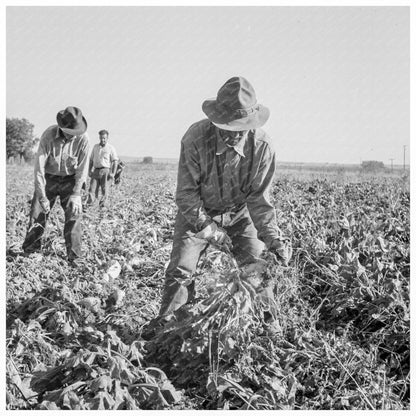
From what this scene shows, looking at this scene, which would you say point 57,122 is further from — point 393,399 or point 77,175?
point 393,399

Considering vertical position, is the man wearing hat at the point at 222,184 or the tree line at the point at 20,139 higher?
the tree line at the point at 20,139

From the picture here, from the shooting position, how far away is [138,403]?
2.46 meters

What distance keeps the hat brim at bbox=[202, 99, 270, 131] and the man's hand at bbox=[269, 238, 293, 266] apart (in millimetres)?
673

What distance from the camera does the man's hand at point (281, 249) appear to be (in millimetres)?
3045

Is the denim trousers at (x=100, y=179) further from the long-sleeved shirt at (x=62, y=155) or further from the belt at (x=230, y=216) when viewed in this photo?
the belt at (x=230, y=216)

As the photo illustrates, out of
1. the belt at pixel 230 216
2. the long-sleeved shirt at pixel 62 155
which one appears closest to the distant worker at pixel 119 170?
the long-sleeved shirt at pixel 62 155

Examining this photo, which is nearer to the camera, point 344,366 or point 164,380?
point 164,380

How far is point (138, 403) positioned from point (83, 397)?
0.80ft

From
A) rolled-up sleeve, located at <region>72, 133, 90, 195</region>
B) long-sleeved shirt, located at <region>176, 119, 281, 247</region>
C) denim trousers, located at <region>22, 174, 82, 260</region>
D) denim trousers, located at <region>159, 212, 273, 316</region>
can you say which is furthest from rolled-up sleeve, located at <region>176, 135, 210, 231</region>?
denim trousers, located at <region>22, 174, 82, 260</region>

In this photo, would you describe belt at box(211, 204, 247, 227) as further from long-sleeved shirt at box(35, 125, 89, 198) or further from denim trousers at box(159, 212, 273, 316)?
long-sleeved shirt at box(35, 125, 89, 198)

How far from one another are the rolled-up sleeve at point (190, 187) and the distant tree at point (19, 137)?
1663 inches

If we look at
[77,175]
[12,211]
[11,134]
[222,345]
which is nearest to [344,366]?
[222,345]

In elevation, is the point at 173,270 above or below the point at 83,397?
above

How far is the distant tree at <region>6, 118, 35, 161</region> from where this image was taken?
4316 centimetres
